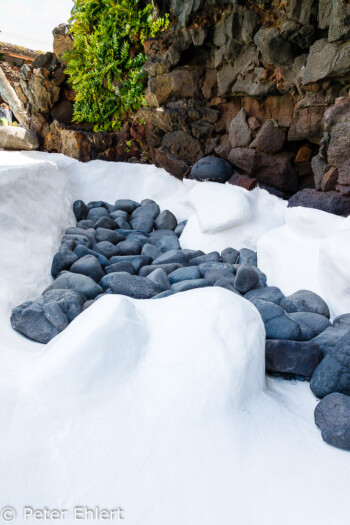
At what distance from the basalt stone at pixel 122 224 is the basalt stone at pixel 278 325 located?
2072 millimetres

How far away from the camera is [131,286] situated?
228 centimetres

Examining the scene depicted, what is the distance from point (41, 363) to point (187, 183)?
311cm

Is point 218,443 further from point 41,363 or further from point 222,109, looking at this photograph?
point 222,109

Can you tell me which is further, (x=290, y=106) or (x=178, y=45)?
(x=178, y=45)

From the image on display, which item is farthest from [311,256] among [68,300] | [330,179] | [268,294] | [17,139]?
[17,139]

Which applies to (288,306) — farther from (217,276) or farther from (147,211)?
(147,211)

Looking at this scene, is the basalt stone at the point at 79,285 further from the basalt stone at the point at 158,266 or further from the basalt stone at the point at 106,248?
the basalt stone at the point at 106,248

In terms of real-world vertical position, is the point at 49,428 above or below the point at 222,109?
below

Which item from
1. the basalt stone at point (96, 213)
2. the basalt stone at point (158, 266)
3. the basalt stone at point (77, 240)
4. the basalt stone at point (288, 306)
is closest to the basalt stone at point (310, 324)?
the basalt stone at point (288, 306)

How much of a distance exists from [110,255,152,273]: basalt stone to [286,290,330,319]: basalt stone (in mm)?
1064

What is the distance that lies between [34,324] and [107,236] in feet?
4.86

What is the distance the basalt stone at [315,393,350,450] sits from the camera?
4.33 ft

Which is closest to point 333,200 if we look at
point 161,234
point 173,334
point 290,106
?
point 290,106

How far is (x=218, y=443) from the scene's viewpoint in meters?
1.25
